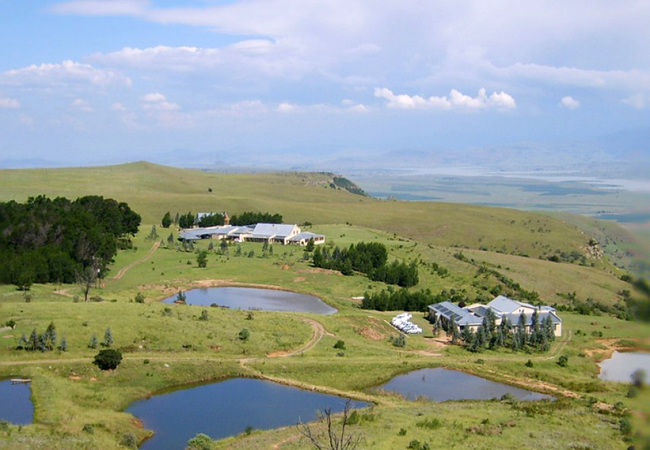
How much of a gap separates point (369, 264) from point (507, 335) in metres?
26.6

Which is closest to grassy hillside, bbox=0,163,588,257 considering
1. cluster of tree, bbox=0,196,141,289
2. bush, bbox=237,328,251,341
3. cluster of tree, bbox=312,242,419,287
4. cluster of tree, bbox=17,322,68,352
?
cluster of tree, bbox=312,242,419,287

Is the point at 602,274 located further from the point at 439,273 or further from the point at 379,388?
the point at 379,388

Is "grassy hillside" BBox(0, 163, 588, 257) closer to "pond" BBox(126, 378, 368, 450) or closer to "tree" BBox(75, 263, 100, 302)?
"tree" BBox(75, 263, 100, 302)

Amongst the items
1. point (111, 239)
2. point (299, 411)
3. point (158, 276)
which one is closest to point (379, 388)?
point (299, 411)

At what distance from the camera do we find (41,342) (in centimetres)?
3456

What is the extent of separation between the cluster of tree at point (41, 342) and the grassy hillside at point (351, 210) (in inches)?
3513

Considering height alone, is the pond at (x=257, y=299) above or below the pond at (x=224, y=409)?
above

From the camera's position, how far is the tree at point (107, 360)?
33094mm

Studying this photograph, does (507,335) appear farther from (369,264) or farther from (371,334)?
(369,264)

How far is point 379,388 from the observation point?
116 feet

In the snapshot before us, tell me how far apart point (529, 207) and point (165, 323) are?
135m

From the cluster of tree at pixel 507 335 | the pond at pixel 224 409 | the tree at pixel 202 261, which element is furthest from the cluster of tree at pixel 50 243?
the cluster of tree at pixel 507 335

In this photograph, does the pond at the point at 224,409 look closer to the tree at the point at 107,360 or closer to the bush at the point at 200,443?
the bush at the point at 200,443

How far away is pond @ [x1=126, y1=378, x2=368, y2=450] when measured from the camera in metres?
27.2
